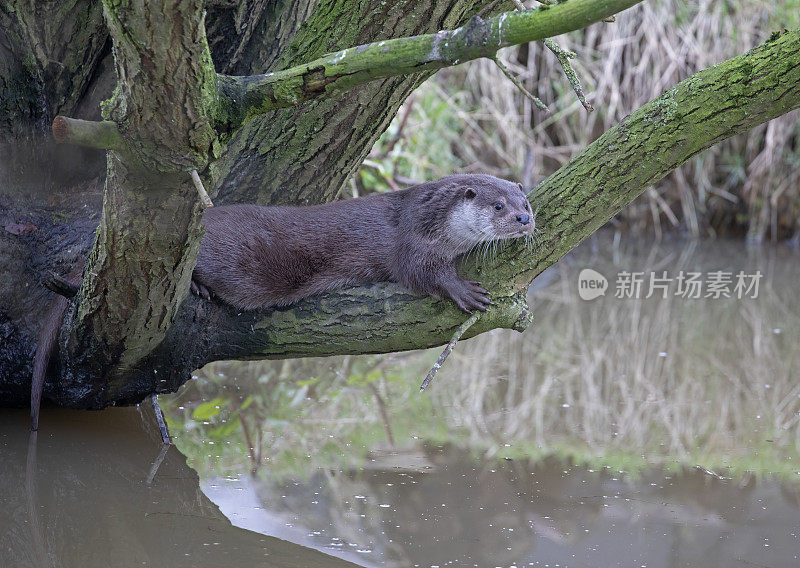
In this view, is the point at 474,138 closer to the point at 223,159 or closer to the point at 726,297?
the point at 726,297

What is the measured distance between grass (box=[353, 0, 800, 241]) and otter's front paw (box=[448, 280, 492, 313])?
460 cm

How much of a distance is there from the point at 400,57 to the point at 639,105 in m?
6.42

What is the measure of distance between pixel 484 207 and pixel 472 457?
3.01ft

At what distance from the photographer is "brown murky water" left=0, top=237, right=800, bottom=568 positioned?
2.53 meters

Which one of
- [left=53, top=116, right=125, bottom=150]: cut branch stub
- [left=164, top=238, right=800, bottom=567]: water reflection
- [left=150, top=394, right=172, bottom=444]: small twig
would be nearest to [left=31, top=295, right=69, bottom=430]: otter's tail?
[left=150, top=394, right=172, bottom=444]: small twig

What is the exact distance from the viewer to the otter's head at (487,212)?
9.72 ft

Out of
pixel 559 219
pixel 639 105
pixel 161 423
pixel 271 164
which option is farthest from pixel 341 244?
pixel 639 105

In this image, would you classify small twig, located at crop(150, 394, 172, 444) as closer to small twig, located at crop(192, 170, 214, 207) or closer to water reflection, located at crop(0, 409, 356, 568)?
water reflection, located at crop(0, 409, 356, 568)

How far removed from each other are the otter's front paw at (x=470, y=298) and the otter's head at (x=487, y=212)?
20cm

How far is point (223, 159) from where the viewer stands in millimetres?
3332

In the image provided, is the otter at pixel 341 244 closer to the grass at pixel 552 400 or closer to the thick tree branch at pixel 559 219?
the thick tree branch at pixel 559 219

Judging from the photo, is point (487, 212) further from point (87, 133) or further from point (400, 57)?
point (87, 133)

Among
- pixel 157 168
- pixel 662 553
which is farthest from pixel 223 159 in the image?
pixel 662 553

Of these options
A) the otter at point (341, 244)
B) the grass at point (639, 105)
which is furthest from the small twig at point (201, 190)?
the grass at point (639, 105)
